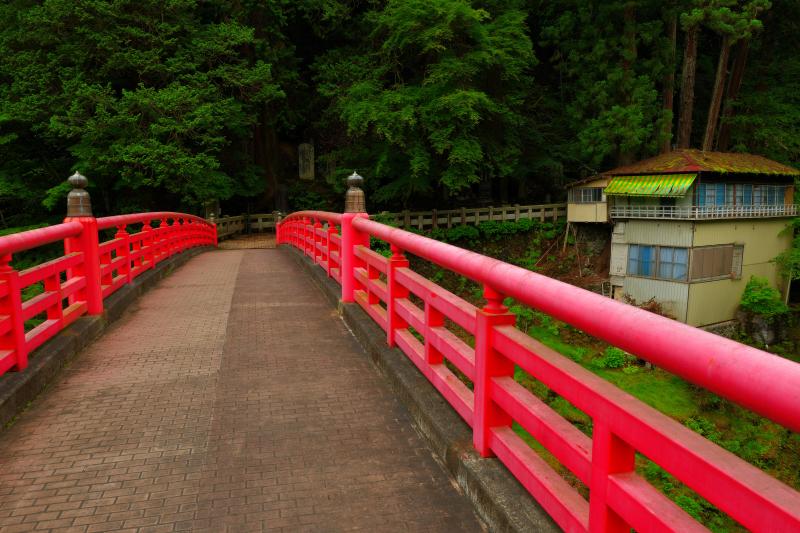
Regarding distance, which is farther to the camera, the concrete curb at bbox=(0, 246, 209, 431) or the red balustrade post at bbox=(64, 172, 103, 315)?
the red balustrade post at bbox=(64, 172, 103, 315)

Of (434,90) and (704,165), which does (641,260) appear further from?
(434,90)

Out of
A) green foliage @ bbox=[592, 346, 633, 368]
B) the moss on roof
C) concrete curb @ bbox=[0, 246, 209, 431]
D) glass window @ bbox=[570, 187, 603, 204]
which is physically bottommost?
green foliage @ bbox=[592, 346, 633, 368]

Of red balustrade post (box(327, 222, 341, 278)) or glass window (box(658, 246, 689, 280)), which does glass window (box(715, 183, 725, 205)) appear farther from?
red balustrade post (box(327, 222, 341, 278))

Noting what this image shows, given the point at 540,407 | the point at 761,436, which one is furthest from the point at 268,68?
the point at 540,407

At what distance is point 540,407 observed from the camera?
2.68m

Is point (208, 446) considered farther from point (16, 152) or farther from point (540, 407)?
point (16, 152)

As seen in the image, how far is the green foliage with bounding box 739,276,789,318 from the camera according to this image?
2358 centimetres

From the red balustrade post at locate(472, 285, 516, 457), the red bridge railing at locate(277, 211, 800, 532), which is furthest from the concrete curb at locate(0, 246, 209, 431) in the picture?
the red balustrade post at locate(472, 285, 516, 457)

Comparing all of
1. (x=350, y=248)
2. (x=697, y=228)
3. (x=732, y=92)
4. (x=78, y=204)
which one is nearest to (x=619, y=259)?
(x=697, y=228)

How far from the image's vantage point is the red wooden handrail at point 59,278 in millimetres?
4602

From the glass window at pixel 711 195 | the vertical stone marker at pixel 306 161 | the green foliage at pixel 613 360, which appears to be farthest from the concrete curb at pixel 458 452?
the vertical stone marker at pixel 306 161

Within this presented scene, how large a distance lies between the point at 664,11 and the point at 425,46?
1290 cm

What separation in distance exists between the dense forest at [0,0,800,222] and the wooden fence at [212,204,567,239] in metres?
1.46

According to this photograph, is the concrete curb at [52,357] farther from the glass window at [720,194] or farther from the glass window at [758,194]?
the glass window at [758,194]
